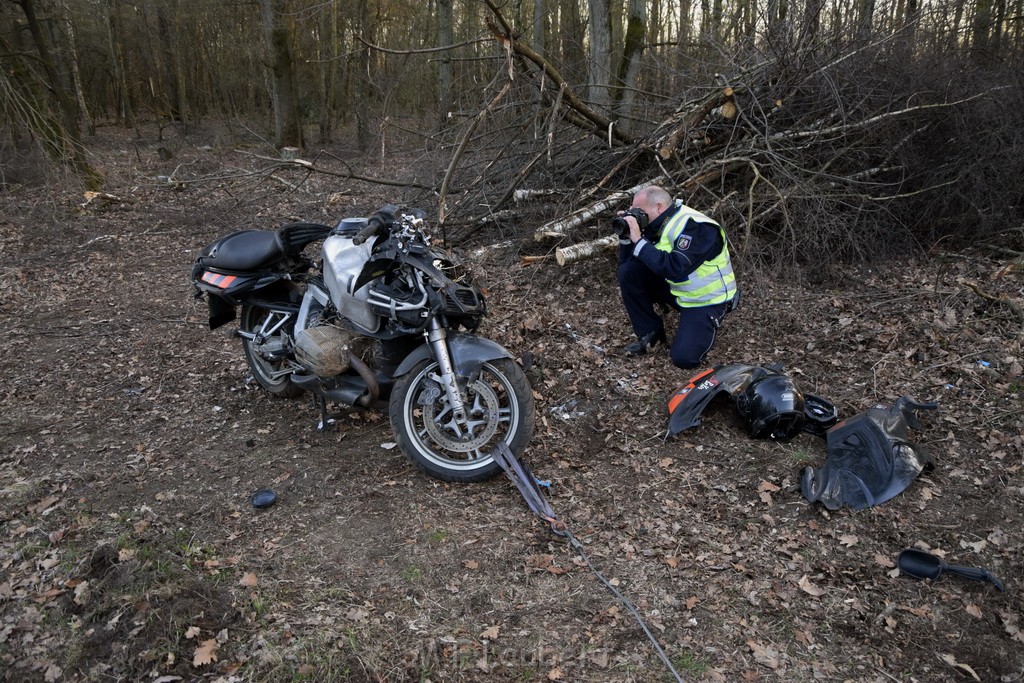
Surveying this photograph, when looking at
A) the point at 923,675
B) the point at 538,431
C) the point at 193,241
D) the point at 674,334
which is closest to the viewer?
the point at 923,675

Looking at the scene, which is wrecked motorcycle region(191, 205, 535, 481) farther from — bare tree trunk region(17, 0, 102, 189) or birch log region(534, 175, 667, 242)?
bare tree trunk region(17, 0, 102, 189)

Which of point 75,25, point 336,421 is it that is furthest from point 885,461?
point 75,25

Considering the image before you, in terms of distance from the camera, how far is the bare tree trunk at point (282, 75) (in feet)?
52.0

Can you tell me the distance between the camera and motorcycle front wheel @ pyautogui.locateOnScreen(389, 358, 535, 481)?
12.1ft

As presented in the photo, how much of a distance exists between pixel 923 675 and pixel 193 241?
9056 millimetres

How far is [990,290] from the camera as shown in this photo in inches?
230

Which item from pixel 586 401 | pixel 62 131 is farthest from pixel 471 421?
pixel 62 131

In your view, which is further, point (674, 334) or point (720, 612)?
point (674, 334)

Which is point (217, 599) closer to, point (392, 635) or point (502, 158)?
point (392, 635)

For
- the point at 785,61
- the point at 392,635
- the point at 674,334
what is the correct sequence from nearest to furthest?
the point at 392,635 → the point at 674,334 → the point at 785,61

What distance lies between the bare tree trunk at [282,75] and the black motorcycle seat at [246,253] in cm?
1290

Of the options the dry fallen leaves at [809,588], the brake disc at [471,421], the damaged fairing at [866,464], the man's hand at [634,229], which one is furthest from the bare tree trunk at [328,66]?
the dry fallen leaves at [809,588]

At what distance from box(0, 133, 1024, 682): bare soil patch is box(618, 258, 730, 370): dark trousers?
0.21m

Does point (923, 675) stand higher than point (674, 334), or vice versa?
point (674, 334)
